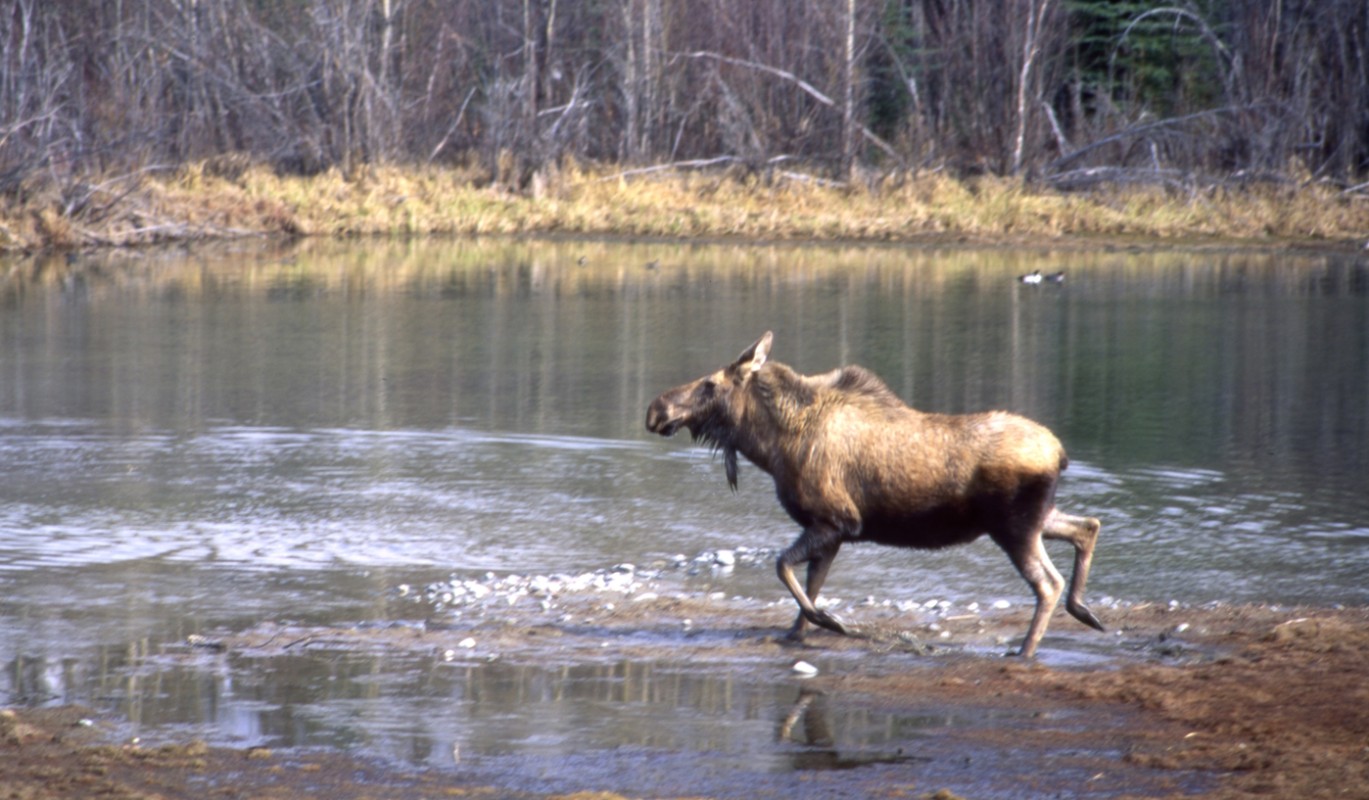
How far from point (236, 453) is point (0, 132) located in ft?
67.7

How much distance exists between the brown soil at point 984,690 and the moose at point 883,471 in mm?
347

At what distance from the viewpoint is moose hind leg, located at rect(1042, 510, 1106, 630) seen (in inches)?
307

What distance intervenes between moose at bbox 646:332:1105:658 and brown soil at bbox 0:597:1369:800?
1.14 feet

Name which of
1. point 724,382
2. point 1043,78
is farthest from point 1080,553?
point 1043,78

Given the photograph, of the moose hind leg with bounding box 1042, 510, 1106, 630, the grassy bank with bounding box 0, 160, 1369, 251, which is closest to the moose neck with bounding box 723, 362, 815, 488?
the moose hind leg with bounding box 1042, 510, 1106, 630

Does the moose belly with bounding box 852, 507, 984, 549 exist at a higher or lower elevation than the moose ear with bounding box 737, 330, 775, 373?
lower

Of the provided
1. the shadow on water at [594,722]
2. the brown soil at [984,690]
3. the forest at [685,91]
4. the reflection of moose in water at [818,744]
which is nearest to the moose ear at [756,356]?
the brown soil at [984,690]

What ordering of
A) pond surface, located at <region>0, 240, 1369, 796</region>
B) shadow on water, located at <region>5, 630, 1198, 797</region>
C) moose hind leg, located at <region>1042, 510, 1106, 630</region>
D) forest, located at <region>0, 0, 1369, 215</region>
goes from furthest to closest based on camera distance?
forest, located at <region>0, 0, 1369, 215</region>, moose hind leg, located at <region>1042, 510, 1106, 630</region>, pond surface, located at <region>0, 240, 1369, 796</region>, shadow on water, located at <region>5, 630, 1198, 797</region>

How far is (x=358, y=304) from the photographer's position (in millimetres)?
22516

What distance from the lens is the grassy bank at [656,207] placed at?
1273 inches

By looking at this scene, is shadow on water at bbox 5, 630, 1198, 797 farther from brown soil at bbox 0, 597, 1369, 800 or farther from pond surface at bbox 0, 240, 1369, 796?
brown soil at bbox 0, 597, 1369, 800

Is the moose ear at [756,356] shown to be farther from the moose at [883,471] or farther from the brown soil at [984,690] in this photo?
the brown soil at [984,690]

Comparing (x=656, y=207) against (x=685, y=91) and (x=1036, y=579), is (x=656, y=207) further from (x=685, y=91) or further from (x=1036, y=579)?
(x=1036, y=579)

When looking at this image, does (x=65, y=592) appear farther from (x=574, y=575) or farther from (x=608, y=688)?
(x=608, y=688)
